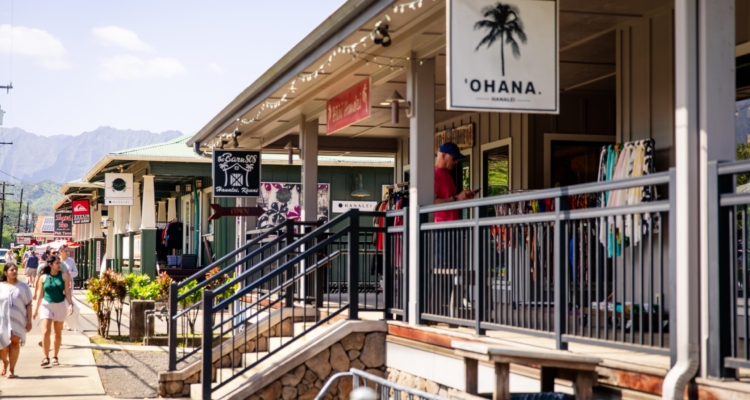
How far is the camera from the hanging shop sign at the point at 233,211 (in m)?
15.9

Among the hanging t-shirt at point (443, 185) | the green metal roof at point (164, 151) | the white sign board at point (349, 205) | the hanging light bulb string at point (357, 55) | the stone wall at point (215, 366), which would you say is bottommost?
the stone wall at point (215, 366)

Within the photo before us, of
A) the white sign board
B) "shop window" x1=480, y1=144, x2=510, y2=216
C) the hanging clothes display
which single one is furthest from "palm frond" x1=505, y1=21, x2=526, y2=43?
the white sign board

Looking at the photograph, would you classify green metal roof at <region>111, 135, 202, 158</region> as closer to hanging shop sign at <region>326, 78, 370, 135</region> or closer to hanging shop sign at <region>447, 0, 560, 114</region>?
hanging shop sign at <region>326, 78, 370, 135</region>

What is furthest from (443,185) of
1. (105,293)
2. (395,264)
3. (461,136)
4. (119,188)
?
(119,188)

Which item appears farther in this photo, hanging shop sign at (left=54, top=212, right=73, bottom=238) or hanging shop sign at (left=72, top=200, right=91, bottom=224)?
hanging shop sign at (left=54, top=212, right=73, bottom=238)

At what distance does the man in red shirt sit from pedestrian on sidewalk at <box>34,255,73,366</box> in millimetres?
8090

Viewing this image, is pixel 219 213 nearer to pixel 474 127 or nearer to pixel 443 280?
pixel 474 127

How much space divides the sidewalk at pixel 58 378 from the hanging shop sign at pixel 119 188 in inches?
413

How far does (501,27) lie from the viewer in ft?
23.3

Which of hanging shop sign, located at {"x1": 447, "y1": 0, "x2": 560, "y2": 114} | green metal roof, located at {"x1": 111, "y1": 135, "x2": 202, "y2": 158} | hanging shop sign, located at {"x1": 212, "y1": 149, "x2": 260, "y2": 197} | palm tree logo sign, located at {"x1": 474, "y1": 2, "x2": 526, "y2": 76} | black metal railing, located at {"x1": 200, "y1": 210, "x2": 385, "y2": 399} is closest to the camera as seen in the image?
hanging shop sign, located at {"x1": 447, "y1": 0, "x2": 560, "y2": 114}

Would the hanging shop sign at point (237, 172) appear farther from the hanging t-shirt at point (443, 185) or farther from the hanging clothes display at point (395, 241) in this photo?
the hanging t-shirt at point (443, 185)

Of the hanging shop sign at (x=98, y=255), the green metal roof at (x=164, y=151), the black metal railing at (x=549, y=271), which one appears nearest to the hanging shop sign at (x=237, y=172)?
the black metal railing at (x=549, y=271)

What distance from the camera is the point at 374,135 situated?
57.8ft

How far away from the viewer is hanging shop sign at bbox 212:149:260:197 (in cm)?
1662
